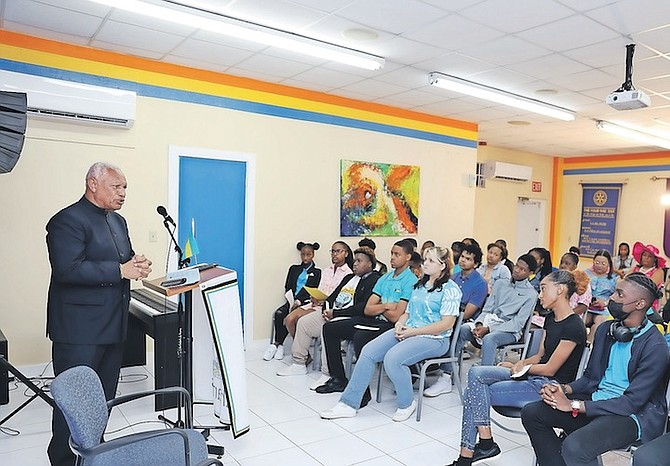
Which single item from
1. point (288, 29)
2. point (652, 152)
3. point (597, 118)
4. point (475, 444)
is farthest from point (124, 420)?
point (652, 152)

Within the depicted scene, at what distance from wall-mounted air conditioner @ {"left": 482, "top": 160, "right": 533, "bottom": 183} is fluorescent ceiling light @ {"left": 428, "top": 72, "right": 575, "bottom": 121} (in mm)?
2363

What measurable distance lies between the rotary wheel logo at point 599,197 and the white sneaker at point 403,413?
25.9ft

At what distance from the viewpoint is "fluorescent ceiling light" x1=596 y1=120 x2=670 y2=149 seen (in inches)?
273

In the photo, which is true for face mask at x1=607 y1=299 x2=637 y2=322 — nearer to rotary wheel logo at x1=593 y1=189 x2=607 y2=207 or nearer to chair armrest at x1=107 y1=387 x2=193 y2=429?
chair armrest at x1=107 y1=387 x2=193 y2=429

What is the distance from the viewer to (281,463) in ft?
9.66

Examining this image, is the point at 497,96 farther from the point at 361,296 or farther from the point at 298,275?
the point at 298,275

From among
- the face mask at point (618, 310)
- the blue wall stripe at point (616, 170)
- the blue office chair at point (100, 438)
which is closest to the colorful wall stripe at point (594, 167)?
the blue wall stripe at point (616, 170)

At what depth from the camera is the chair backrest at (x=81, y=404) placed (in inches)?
72.0

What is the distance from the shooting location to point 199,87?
16.5 feet

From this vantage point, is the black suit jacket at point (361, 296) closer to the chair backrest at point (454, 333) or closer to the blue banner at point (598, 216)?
the chair backrest at point (454, 333)

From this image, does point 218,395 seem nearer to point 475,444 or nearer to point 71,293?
point 71,293

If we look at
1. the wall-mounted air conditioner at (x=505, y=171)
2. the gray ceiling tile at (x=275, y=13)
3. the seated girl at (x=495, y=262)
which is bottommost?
the seated girl at (x=495, y=262)

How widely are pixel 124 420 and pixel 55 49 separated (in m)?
3.06

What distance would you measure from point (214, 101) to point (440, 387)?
3.43 meters
